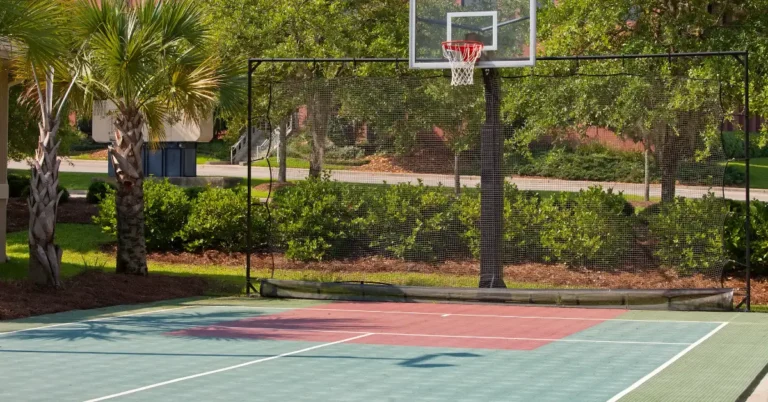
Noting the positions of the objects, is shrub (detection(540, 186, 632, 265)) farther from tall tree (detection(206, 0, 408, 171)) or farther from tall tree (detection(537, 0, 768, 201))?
tall tree (detection(206, 0, 408, 171))

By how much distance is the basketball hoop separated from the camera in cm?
1725

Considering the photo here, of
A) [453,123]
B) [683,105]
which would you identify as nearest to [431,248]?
[453,123]

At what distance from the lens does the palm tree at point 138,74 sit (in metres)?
17.0

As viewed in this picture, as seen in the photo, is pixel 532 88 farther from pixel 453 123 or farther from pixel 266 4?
pixel 266 4

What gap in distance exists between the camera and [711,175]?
1717 centimetres

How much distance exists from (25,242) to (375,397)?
15.5m

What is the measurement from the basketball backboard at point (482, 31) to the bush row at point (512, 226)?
7.11 ft

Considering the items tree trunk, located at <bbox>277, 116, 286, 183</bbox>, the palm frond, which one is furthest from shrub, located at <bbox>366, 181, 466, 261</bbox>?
the palm frond

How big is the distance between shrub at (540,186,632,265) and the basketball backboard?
2571 mm

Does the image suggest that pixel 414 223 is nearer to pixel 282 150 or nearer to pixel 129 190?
pixel 282 150

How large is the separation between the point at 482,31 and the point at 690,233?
457cm

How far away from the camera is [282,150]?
20344 millimetres

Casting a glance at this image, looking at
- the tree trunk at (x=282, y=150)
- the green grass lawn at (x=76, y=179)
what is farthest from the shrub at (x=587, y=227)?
the green grass lawn at (x=76, y=179)

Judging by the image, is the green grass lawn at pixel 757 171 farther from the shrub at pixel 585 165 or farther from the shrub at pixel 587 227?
the shrub at pixel 587 227
